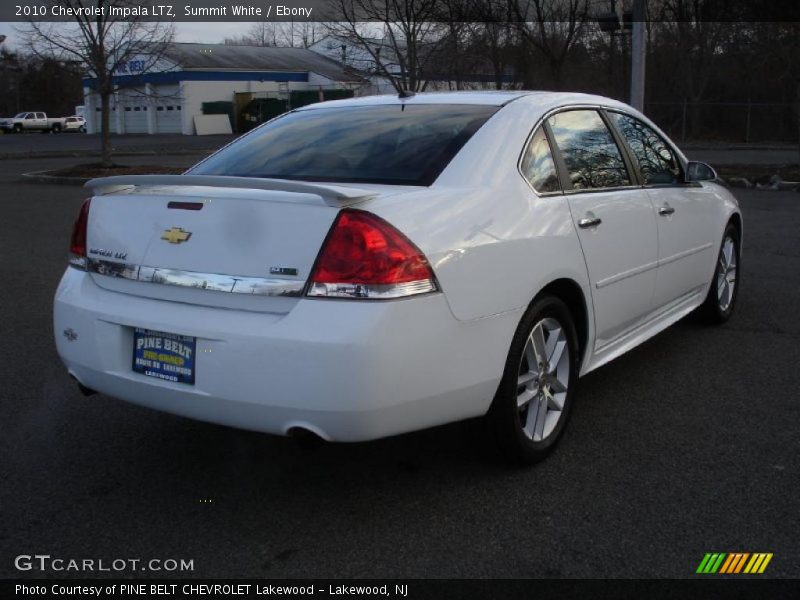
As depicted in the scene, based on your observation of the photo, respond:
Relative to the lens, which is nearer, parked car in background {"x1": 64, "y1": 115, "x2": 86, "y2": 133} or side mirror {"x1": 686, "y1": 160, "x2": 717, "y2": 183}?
side mirror {"x1": 686, "y1": 160, "x2": 717, "y2": 183}

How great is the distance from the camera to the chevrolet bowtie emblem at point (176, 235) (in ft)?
10.7

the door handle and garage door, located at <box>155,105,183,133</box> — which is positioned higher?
garage door, located at <box>155,105,183,133</box>

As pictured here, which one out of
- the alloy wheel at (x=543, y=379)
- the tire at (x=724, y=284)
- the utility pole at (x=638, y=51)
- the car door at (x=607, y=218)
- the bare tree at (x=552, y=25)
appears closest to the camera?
the alloy wheel at (x=543, y=379)

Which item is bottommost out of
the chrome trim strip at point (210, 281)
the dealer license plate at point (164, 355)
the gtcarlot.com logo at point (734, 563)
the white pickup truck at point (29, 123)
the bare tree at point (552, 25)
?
the gtcarlot.com logo at point (734, 563)

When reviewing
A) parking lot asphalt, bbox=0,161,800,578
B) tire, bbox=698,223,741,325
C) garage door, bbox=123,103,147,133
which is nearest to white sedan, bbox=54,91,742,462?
parking lot asphalt, bbox=0,161,800,578

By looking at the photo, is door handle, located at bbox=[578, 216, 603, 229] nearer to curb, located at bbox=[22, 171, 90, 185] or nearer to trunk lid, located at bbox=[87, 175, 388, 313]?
trunk lid, located at bbox=[87, 175, 388, 313]

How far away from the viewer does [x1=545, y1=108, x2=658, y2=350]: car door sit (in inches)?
159

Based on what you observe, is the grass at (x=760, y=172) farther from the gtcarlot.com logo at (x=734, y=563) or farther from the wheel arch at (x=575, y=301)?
the gtcarlot.com logo at (x=734, y=563)

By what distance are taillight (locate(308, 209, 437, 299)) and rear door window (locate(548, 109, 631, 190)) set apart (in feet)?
4.55

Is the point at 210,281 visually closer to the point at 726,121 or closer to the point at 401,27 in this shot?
the point at 401,27

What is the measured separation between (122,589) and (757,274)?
6.93 metres

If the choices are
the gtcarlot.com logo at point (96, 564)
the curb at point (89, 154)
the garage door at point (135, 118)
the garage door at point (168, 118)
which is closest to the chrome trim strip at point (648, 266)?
the gtcarlot.com logo at point (96, 564)

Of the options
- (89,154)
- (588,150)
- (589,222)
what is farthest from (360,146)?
(89,154)

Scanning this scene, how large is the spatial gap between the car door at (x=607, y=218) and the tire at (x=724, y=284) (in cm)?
149
